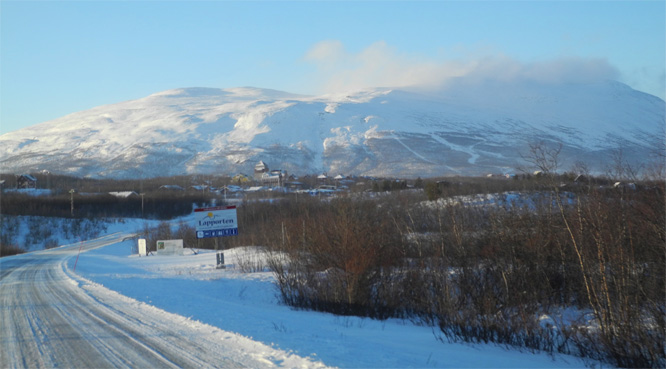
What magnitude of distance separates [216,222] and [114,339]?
64.4 ft

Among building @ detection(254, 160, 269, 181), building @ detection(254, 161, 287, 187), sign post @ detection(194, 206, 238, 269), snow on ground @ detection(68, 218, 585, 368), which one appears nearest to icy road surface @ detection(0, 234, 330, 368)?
snow on ground @ detection(68, 218, 585, 368)

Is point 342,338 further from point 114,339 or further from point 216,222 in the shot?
point 216,222

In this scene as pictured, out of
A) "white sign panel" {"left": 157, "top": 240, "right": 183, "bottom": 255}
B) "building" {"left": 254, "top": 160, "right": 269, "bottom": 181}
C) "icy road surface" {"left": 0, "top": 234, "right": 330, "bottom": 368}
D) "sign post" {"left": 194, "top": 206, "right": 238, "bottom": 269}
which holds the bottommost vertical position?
"white sign panel" {"left": 157, "top": 240, "right": 183, "bottom": 255}

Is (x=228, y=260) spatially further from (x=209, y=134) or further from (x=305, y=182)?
(x=209, y=134)

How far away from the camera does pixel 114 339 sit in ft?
29.5

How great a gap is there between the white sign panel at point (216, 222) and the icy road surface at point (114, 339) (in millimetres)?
14214

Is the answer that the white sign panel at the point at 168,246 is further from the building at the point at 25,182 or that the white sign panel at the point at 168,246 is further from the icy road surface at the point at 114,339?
the building at the point at 25,182

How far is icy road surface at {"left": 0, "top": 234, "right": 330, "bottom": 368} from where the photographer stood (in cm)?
753

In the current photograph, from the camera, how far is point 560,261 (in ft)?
52.4

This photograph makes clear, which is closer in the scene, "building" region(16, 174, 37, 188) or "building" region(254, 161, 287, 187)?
"building" region(16, 174, 37, 188)

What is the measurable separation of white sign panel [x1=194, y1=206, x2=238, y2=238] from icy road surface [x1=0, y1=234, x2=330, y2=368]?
14.2 m

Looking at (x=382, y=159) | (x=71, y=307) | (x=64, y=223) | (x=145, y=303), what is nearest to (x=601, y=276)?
(x=145, y=303)

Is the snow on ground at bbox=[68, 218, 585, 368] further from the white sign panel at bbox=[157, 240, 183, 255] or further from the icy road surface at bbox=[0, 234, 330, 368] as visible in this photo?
the white sign panel at bbox=[157, 240, 183, 255]

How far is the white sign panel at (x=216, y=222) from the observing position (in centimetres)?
2827
